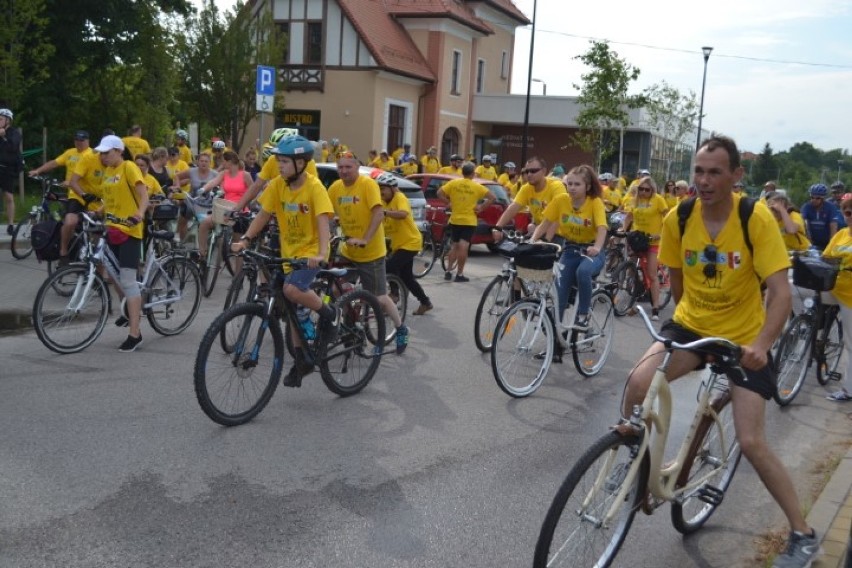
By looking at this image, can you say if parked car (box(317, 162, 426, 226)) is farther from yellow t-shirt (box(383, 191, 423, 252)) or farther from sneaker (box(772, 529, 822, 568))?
sneaker (box(772, 529, 822, 568))

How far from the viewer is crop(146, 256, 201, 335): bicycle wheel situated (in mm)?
8359

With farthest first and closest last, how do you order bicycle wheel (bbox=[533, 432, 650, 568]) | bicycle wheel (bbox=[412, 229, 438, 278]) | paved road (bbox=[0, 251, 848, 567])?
1. bicycle wheel (bbox=[412, 229, 438, 278])
2. paved road (bbox=[0, 251, 848, 567])
3. bicycle wheel (bbox=[533, 432, 650, 568])

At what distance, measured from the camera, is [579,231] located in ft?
26.5

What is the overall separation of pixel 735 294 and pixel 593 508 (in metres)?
1.25

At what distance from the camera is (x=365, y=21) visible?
35.9 m

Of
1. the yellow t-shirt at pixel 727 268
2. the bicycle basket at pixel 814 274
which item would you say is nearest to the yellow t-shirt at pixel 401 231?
the bicycle basket at pixel 814 274

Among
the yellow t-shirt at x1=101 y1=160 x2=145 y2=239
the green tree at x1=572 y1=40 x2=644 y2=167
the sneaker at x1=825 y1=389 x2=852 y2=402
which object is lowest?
the sneaker at x1=825 y1=389 x2=852 y2=402

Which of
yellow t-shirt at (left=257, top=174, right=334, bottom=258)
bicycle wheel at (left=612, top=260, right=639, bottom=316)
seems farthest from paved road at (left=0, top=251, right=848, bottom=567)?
bicycle wheel at (left=612, top=260, right=639, bottom=316)

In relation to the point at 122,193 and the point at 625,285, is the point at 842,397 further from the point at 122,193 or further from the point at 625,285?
the point at 122,193

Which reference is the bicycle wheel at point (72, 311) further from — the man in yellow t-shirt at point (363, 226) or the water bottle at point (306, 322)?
the water bottle at point (306, 322)

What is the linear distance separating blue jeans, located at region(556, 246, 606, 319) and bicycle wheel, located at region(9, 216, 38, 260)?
8.48m

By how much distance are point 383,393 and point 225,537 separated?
2.96 m

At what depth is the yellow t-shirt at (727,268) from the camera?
3.85m

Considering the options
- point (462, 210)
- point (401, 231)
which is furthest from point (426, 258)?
point (401, 231)
